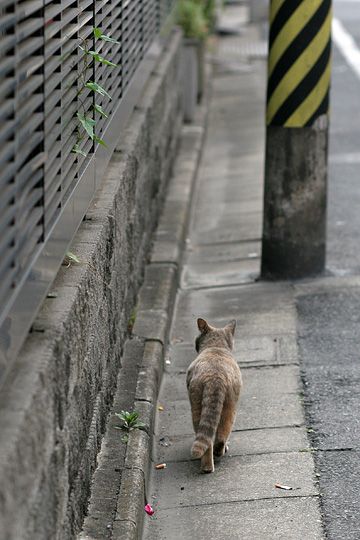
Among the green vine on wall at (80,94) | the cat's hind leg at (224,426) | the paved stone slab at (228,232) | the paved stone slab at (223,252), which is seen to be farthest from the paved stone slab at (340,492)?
the paved stone slab at (228,232)

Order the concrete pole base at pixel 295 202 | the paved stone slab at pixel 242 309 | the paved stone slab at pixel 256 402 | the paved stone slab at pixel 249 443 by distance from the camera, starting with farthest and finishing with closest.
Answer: the concrete pole base at pixel 295 202 → the paved stone slab at pixel 242 309 → the paved stone slab at pixel 256 402 → the paved stone slab at pixel 249 443

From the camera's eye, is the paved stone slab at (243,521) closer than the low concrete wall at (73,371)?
No

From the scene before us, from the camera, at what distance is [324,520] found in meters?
4.92

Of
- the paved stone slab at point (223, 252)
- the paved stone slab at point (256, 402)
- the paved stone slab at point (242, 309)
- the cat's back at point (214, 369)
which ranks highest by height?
the cat's back at point (214, 369)

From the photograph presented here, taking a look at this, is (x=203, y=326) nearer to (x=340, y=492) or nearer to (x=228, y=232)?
(x=340, y=492)

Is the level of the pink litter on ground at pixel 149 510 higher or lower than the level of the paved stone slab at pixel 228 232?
higher

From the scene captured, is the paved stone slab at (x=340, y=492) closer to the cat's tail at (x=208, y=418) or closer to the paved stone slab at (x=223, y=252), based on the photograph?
the cat's tail at (x=208, y=418)

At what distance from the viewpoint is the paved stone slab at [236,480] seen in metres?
5.25

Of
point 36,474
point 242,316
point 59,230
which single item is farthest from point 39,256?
point 242,316

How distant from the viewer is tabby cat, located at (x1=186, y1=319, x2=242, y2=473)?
209 inches

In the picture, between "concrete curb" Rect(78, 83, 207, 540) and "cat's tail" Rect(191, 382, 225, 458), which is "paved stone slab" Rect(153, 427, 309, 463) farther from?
"cat's tail" Rect(191, 382, 225, 458)

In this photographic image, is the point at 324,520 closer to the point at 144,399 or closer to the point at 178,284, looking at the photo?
the point at 144,399

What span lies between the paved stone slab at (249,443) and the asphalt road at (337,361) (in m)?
0.10

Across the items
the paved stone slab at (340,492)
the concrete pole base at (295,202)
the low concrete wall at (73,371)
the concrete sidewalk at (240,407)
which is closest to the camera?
the low concrete wall at (73,371)
